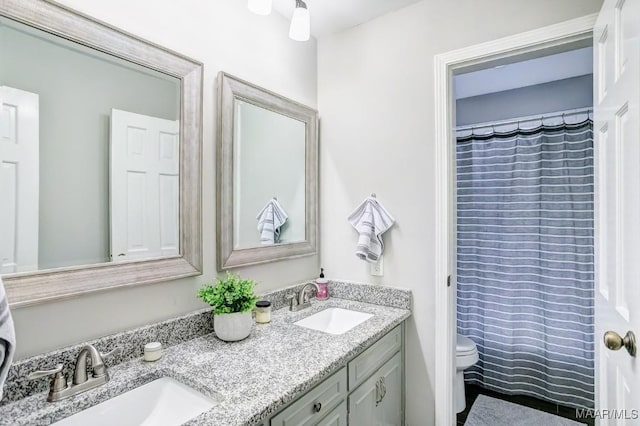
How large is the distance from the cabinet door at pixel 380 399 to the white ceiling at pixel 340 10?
6.02ft

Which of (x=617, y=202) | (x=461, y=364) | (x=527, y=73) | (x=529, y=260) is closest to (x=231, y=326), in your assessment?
(x=617, y=202)

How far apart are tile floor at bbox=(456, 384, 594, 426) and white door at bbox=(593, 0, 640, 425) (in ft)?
3.83

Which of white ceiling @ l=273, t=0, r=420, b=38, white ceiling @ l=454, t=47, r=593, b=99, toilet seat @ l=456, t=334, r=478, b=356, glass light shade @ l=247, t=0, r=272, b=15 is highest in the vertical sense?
white ceiling @ l=273, t=0, r=420, b=38

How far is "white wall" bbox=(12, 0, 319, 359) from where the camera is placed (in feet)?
3.47

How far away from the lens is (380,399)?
1.56 m

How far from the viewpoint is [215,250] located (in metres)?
1.51

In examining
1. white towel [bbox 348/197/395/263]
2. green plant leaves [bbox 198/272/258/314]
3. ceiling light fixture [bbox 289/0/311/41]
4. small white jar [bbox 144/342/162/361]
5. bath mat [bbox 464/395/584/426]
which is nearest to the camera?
small white jar [bbox 144/342/162/361]

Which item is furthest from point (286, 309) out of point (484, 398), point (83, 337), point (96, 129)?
point (484, 398)

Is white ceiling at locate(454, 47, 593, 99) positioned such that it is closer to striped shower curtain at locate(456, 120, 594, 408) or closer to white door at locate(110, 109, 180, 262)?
striped shower curtain at locate(456, 120, 594, 408)

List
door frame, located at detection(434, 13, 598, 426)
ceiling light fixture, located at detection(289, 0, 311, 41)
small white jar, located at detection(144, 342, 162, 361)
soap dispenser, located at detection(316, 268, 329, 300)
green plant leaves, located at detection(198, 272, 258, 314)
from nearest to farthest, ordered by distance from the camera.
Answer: small white jar, located at detection(144, 342, 162, 361), green plant leaves, located at detection(198, 272, 258, 314), ceiling light fixture, located at detection(289, 0, 311, 41), door frame, located at detection(434, 13, 598, 426), soap dispenser, located at detection(316, 268, 329, 300)

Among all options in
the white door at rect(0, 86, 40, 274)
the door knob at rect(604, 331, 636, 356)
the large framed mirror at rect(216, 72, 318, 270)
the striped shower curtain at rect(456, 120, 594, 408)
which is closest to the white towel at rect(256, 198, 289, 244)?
the large framed mirror at rect(216, 72, 318, 270)

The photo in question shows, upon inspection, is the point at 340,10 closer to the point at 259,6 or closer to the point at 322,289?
the point at 259,6

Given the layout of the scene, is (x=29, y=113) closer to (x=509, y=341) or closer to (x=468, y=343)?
(x=468, y=343)

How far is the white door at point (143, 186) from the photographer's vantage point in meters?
1.18
